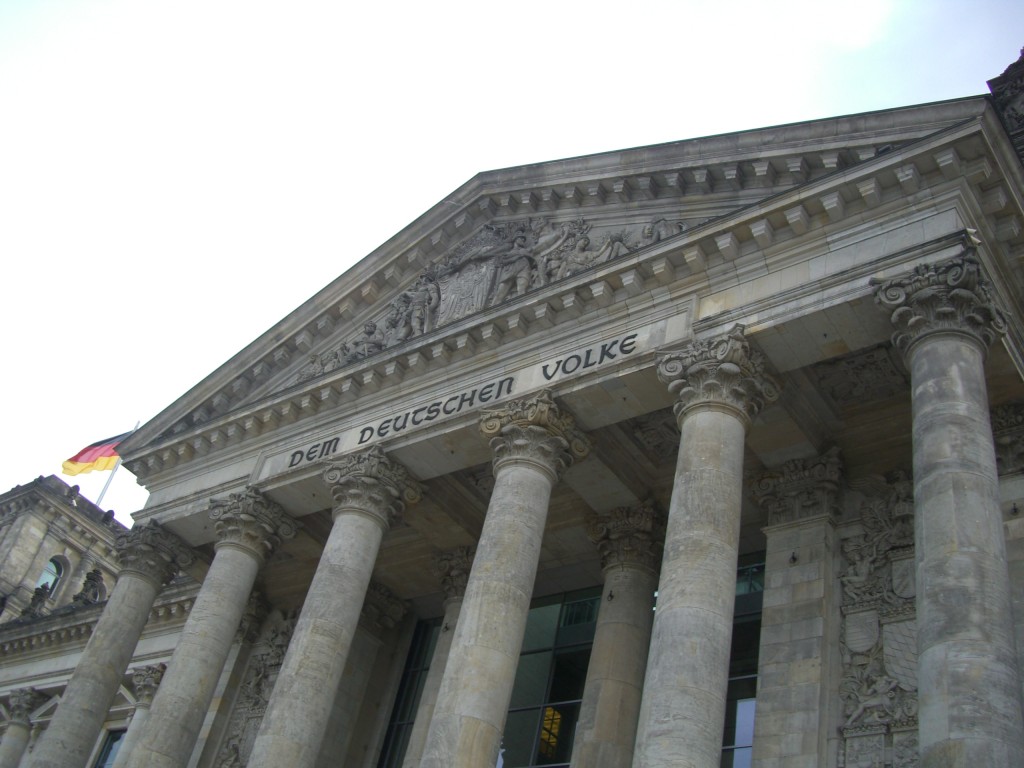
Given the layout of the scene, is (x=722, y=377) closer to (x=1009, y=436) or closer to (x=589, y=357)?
(x=589, y=357)

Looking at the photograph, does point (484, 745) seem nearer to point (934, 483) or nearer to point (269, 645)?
point (934, 483)

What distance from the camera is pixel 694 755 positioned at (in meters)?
12.7

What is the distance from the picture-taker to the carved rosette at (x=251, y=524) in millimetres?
22672

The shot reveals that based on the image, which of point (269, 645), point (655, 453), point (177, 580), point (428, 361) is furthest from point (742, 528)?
point (177, 580)

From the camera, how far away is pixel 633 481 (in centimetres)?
2072

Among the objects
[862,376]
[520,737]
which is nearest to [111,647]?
[520,737]

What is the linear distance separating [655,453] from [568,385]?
2984mm

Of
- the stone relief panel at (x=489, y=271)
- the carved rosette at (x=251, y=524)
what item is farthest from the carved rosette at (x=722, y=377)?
the carved rosette at (x=251, y=524)

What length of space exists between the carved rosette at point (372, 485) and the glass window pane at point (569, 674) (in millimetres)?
4764

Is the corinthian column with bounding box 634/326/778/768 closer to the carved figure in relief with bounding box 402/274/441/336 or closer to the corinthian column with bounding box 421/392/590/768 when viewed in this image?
the corinthian column with bounding box 421/392/590/768

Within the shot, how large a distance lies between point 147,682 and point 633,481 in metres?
16.1

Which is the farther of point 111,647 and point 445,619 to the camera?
point 445,619

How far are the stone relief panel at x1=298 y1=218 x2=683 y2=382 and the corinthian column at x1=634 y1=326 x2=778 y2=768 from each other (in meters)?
3.63

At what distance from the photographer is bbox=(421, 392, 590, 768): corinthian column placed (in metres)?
15.3
